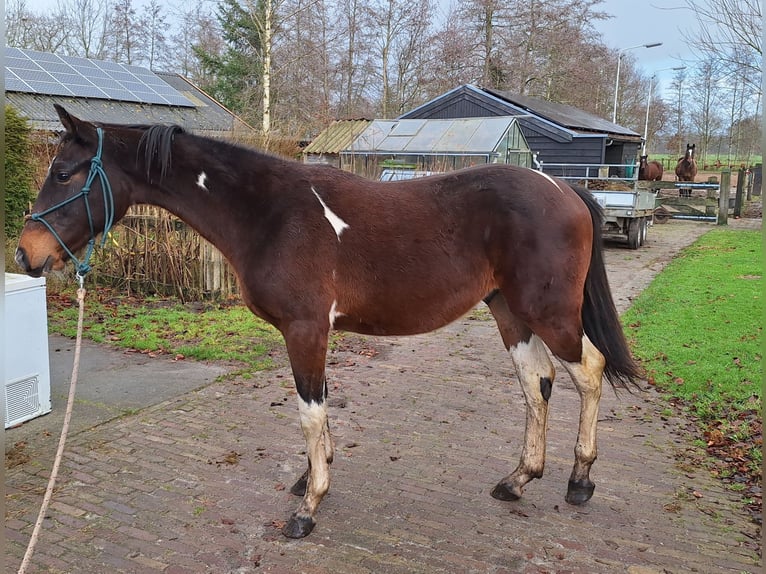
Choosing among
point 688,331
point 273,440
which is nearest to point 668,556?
point 273,440

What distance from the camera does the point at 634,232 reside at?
14.5 meters

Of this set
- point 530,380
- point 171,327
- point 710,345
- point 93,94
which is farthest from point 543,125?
point 530,380

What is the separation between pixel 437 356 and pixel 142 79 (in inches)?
728

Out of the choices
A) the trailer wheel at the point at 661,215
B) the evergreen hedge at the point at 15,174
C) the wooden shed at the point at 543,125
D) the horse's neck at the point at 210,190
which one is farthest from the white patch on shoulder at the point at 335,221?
the trailer wheel at the point at 661,215

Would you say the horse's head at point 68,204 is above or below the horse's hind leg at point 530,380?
above

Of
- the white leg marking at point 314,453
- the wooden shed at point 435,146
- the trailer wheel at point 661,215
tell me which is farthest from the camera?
the trailer wheel at point 661,215

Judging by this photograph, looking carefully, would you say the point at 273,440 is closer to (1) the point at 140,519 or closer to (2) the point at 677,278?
(1) the point at 140,519

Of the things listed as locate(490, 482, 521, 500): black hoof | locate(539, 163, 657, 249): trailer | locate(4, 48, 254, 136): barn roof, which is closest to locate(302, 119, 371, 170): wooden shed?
locate(4, 48, 254, 136): barn roof

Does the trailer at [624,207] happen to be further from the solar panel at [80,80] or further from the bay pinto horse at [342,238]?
the solar panel at [80,80]

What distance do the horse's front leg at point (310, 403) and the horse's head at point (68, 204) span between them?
116 centimetres

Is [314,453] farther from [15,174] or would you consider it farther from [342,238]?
[15,174]

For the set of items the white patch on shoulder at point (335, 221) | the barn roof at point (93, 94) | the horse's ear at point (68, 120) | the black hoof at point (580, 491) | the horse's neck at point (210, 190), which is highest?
the barn roof at point (93, 94)

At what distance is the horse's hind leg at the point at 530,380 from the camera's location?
11.3ft

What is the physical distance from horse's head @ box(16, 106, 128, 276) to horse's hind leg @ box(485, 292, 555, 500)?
7.54 ft
